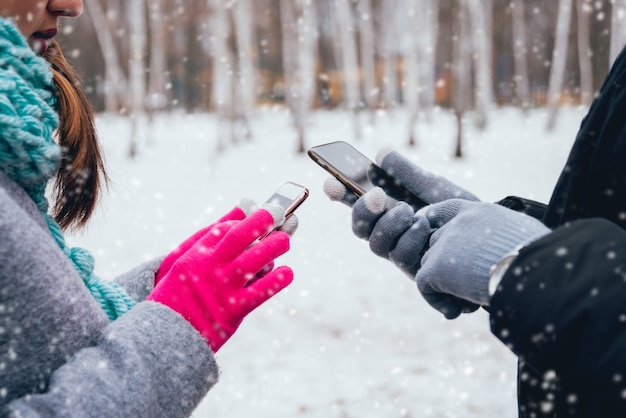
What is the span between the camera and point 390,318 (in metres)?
4.57

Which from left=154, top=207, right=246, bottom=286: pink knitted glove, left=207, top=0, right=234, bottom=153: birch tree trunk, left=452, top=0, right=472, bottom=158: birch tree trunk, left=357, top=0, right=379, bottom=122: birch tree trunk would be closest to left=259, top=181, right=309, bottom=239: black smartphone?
left=154, top=207, right=246, bottom=286: pink knitted glove

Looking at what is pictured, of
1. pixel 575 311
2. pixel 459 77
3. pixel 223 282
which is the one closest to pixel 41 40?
pixel 223 282

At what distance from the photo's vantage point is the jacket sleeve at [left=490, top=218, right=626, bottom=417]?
0.89 metres

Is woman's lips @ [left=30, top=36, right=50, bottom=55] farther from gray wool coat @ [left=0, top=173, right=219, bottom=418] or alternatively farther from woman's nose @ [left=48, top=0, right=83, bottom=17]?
gray wool coat @ [left=0, top=173, right=219, bottom=418]

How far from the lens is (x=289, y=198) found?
5.33ft

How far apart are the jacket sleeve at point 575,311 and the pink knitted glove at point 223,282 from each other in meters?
0.53

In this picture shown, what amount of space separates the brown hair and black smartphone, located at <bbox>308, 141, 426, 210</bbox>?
25.4 inches

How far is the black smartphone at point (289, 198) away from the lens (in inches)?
62.1

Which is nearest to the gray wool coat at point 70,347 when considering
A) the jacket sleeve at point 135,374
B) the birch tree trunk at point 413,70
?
the jacket sleeve at point 135,374

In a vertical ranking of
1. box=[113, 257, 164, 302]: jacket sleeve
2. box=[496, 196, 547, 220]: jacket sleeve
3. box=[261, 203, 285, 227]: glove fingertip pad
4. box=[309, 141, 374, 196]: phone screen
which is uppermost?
box=[261, 203, 285, 227]: glove fingertip pad

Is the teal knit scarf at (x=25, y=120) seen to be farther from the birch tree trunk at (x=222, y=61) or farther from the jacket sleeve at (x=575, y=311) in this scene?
the birch tree trunk at (x=222, y=61)

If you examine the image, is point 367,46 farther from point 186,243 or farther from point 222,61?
point 186,243

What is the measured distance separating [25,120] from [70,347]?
0.45m

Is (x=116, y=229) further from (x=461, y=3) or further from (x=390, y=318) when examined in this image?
(x=461, y=3)
